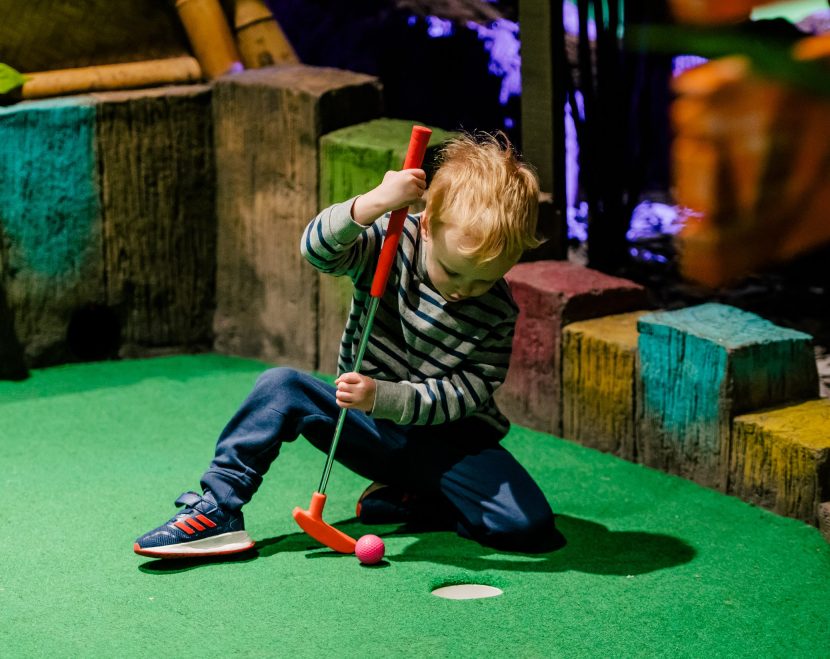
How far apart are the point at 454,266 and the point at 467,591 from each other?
67 centimetres

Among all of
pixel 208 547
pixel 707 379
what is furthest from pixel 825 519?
pixel 208 547

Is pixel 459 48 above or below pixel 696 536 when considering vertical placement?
above

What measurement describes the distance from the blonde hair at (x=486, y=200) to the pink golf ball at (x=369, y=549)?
629 mm

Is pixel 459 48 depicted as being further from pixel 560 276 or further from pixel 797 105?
pixel 797 105

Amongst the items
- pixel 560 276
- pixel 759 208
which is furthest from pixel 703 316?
pixel 759 208

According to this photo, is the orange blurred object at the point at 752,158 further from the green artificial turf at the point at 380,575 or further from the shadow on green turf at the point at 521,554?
the shadow on green turf at the point at 521,554

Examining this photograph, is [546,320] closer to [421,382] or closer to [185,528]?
[421,382]

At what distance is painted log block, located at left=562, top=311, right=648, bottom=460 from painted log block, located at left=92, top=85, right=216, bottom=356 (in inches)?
58.8

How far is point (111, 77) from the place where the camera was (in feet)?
13.3

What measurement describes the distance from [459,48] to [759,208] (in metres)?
5.55

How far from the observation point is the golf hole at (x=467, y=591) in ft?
7.70

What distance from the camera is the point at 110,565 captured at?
2449 mm

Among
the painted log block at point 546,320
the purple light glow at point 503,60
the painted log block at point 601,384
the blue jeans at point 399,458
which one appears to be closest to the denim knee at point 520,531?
the blue jeans at point 399,458

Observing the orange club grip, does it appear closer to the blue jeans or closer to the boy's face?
the boy's face
